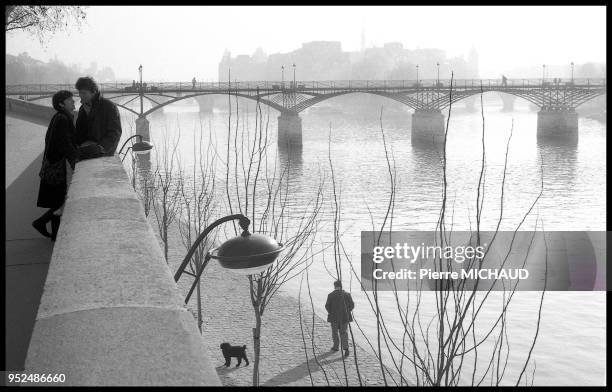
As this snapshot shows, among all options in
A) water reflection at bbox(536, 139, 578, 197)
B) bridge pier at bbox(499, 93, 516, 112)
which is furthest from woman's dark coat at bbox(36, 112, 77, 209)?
bridge pier at bbox(499, 93, 516, 112)

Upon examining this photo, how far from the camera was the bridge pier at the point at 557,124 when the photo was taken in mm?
61750

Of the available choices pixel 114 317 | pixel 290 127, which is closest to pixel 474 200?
pixel 114 317

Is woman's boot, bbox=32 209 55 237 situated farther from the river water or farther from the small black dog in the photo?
the small black dog

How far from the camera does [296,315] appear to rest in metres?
16.4

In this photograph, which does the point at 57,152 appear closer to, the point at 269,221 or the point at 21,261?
the point at 21,261

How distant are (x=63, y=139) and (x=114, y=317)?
12.7ft

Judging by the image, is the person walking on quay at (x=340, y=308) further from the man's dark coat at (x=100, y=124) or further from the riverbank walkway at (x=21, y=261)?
the man's dark coat at (x=100, y=124)

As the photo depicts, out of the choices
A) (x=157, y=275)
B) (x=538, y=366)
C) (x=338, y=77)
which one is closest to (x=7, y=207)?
(x=157, y=275)

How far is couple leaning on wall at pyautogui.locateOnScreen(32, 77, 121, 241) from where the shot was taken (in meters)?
5.79

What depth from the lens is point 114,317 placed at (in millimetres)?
2273

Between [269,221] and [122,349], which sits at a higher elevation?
[122,349]

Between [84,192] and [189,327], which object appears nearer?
[189,327]

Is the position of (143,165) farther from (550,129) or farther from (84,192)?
(84,192)

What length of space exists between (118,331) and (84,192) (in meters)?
2.63
